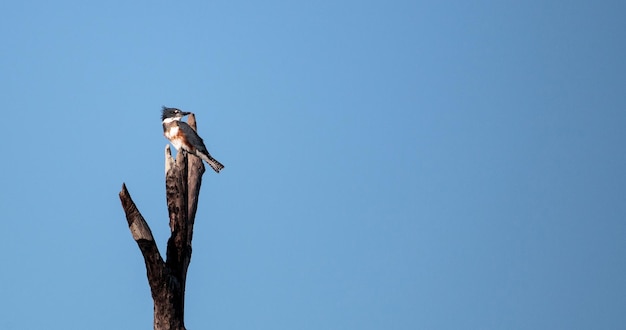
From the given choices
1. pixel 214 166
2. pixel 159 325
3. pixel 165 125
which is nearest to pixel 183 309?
pixel 159 325

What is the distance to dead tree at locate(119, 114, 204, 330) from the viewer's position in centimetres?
1450

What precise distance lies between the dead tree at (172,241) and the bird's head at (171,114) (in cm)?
327

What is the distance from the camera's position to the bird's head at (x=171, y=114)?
67.6 feet

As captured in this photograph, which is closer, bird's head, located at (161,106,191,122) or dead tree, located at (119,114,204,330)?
dead tree, located at (119,114,204,330)

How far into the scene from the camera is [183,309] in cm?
1529

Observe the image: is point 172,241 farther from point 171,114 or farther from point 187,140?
point 171,114

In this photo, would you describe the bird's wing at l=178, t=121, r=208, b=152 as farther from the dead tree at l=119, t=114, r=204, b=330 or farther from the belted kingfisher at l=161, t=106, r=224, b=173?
the dead tree at l=119, t=114, r=204, b=330

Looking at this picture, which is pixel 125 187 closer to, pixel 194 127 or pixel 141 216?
pixel 141 216

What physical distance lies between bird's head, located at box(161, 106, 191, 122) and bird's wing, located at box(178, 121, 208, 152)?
3.17ft

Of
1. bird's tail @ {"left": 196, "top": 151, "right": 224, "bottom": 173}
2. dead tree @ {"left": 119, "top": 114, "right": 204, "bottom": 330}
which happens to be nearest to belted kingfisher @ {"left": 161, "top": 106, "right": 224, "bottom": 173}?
bird's tail @ {"left": 196, "top": 151, "right": 224, "bottom": 173}

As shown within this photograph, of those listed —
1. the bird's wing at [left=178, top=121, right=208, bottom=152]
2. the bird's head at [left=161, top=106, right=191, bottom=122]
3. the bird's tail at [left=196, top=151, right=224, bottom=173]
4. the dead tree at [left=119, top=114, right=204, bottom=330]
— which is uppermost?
the bird's head at [left=161, top=106, right=191, bottom=122]

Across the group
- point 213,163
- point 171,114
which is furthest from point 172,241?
point 171,114

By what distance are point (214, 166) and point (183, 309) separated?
186 inches

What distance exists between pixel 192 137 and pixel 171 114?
5.74 ft
